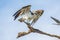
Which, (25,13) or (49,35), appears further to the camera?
(25,13)

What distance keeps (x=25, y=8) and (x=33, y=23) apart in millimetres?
316

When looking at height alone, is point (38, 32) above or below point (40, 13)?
below

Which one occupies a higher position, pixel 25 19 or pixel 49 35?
pixel 25 19

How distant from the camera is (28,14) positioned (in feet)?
13.4

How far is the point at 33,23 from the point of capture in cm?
400

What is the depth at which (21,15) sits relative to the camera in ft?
13.5

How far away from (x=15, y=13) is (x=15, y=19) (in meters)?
0.11

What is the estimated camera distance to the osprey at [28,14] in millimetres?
4004

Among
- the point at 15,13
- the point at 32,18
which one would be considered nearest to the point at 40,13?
the point at 32,18

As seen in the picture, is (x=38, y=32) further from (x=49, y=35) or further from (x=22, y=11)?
(x=22, y=11)

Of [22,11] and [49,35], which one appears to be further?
[22,11]

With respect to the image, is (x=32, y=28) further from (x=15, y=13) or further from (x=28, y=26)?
(x=15, y=13)

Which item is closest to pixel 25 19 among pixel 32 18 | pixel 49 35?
pixel 32 18

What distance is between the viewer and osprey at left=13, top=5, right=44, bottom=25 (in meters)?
4.00
